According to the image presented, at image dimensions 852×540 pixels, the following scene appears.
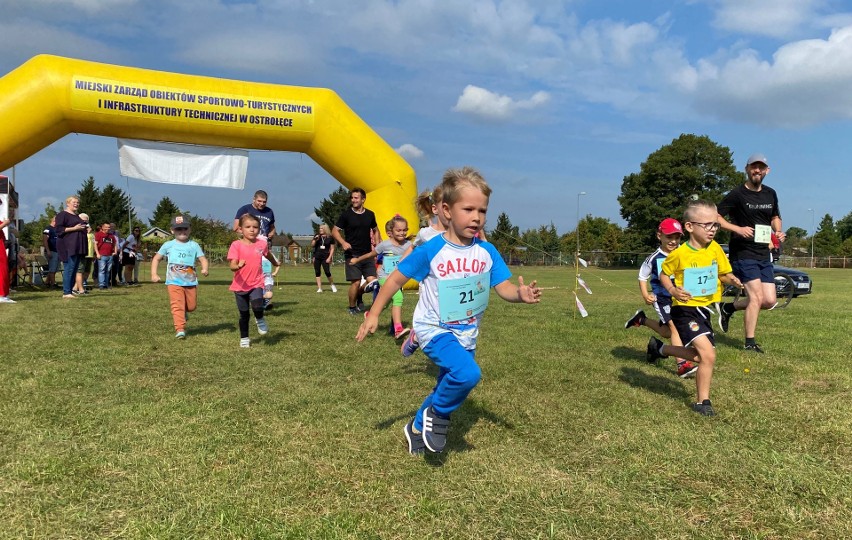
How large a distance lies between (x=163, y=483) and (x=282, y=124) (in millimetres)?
13084

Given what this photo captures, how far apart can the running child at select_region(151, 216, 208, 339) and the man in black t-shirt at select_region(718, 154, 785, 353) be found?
23.0 ft

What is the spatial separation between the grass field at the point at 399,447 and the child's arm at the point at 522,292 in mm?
966

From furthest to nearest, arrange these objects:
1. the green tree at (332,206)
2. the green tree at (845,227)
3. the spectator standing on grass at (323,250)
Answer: the green tree at (845,227), the green tree at (332,206), the spectator standing on grass at (323,250)

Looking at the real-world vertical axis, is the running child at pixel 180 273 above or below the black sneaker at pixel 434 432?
above

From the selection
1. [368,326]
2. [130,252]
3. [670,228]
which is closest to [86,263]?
[130,252]

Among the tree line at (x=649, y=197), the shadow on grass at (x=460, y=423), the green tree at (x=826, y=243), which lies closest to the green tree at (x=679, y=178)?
the tree line at (x=649, y=197)

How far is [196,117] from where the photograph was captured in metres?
14.4

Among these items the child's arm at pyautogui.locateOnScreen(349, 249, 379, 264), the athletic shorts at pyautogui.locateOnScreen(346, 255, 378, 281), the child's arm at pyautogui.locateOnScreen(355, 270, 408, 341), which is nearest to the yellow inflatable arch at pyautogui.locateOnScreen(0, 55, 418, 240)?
the athletic shorts at pyautogui.locateOnScreen(346, 255, 378, 281)

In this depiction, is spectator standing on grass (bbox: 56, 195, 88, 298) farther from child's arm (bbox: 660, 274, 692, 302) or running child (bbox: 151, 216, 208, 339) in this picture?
child's arm (bbox: 660, 274, 692, 302)

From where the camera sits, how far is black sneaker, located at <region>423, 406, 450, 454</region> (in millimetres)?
3385

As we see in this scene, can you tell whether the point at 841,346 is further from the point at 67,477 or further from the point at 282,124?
the point at 282,124

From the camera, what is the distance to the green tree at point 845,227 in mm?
86831

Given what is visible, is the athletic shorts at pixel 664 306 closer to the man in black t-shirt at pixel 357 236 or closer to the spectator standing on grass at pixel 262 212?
the man in black t-shirt at pixel 357 236

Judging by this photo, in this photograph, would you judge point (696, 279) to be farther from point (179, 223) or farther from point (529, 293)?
point (179, 223)
